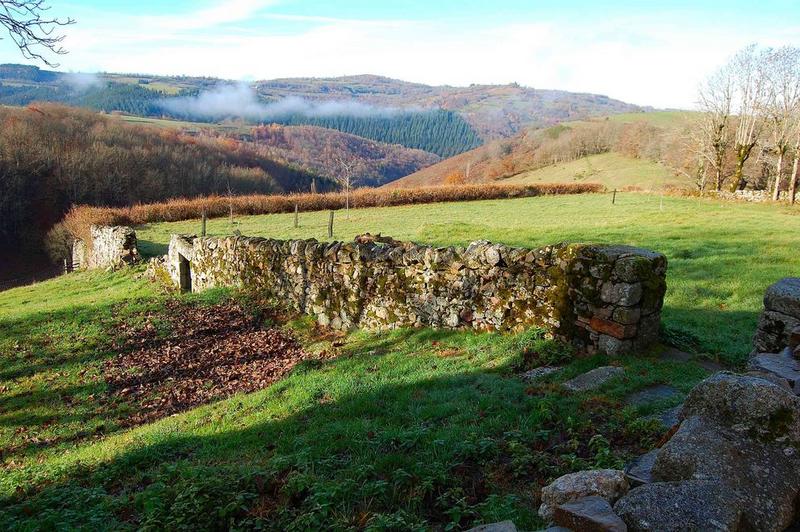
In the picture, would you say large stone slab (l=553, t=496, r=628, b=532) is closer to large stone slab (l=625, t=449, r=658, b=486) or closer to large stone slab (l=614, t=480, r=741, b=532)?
large stone slab (l=614, t=480, r=741, b=532)

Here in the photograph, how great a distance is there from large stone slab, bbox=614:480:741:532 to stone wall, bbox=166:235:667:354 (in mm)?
4691

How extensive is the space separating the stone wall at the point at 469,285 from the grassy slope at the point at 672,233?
171 centimetres

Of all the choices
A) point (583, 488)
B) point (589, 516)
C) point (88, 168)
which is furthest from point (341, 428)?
point (88, 168)

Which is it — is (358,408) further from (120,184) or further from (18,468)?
(120,184)

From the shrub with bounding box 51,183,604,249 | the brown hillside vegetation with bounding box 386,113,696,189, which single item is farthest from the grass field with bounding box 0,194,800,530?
the brown hillside vegetation with bounding box 386,113,696,189

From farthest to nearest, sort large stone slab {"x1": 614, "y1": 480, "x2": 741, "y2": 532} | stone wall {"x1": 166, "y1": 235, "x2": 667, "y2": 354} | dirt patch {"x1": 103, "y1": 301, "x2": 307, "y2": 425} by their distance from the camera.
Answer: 1. dirt patch {"x1": 103, "y1": 301, "x2": 307, "y2": 425}
2. stone wall {"x1": 166, "y1": 235, "x2": 667, "y2": 354}
3. large stone slab {"x1": 614, "y1": 480, "x2": 741, "y2": 532}

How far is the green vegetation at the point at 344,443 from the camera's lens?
13.3ft

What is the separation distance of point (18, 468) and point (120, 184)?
84.2 meters

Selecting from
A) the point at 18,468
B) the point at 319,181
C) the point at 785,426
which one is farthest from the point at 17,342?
the point at 319,181

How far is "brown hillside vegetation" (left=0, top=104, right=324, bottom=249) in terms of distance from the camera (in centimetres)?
6869

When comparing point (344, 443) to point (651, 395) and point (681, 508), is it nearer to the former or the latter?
point (681, 508)

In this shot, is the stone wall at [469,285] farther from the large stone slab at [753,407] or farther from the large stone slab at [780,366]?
the large stone slab at [753,407]

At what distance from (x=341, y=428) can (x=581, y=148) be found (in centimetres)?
10439

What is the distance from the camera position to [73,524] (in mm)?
4309
